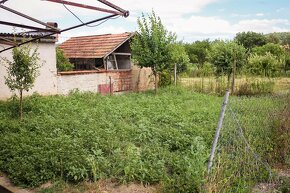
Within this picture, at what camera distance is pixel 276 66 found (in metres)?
20.0

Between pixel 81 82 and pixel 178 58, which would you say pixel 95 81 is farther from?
pixel 178 58

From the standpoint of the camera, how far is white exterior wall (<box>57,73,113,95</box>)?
590 inches

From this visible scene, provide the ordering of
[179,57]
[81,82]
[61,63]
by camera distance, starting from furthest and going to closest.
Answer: [179,57] < [61,63] < [81,82]

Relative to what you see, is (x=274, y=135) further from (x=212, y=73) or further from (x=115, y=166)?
(x=212, y=73)

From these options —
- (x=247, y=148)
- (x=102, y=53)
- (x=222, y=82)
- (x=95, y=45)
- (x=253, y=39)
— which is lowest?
(x=247, y=148)

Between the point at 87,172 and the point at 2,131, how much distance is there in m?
4.09

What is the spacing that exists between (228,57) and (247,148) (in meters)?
13.4

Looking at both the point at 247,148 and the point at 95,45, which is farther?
the point at 95,45

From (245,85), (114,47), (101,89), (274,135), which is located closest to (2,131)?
(274,135)

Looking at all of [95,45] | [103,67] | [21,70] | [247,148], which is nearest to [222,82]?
[103,67]

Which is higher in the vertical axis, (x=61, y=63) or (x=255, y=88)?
(x=61, y=63)

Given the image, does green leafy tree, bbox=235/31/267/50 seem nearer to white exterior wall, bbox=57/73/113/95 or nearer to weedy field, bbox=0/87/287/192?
white exterior wall, bbox=57/73/113/95

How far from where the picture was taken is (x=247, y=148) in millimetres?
4969

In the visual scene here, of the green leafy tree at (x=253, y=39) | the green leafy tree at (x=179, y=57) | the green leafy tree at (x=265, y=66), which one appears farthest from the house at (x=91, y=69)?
the green leafy tree at (x=253, y=39)
